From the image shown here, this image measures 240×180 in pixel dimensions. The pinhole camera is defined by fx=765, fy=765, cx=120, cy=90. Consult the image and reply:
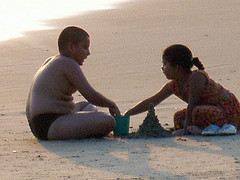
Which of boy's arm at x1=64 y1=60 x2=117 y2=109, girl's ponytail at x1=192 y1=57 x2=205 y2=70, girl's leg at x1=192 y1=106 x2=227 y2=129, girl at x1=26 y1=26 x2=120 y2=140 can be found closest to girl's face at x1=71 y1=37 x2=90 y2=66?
girl at x1=26 y1=26 x2=120 y2=140

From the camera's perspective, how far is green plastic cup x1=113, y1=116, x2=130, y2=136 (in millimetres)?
6702

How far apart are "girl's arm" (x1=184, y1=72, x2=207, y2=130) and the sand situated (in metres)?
0.27

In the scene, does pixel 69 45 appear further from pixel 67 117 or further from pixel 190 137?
pixel 190 137

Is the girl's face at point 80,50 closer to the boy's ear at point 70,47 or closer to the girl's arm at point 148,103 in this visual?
the boy's ear at point 70,47

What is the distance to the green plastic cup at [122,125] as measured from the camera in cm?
670

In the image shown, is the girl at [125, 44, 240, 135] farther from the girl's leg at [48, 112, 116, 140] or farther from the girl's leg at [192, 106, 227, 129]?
the girl's leg at [48, 112, 116, 140]

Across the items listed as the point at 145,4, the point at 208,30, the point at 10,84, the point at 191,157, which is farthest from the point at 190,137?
the point at 145,4

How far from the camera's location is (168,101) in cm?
838

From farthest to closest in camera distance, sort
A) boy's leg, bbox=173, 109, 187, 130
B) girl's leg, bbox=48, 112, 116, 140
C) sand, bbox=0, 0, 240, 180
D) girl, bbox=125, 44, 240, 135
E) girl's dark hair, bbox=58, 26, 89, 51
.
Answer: boy's leg, bbox=173, 109, 187, 130 → girl, bbox=125, 44, 240, 135 → girl's dark hair, bbox=58, 26, 89, 51 → girl's leg, bbox=48, 112, 116, 140 → sand, bbox=0, 0, 240, 180

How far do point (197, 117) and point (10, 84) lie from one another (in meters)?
3.56

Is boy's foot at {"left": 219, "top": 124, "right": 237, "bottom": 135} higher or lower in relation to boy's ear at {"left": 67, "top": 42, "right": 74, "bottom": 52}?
lower

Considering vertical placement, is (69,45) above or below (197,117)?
above

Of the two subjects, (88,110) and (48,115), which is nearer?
(48,115)

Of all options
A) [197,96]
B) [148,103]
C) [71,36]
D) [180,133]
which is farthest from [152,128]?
[71,36]
